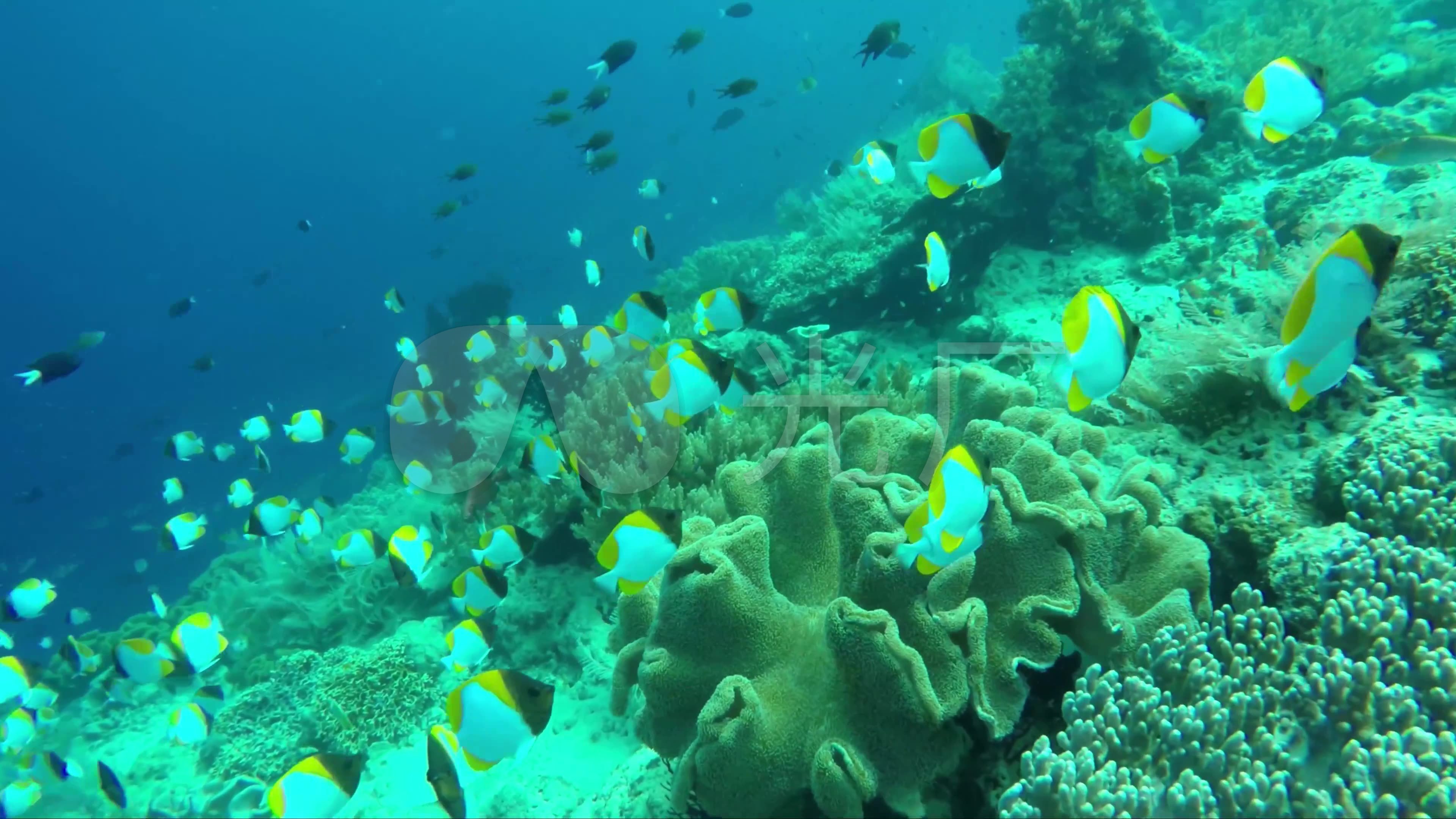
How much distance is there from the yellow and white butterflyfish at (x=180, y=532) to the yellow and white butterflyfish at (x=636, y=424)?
188 inches

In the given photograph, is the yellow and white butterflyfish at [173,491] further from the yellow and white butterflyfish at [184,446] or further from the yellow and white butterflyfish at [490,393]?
the yellow and white butterflyfish at [490,393]

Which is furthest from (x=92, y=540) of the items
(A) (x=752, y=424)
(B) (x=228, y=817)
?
(A) (x=752, y=424)

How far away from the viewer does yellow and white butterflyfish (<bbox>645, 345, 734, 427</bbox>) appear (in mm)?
3609

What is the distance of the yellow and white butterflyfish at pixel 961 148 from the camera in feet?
11.5

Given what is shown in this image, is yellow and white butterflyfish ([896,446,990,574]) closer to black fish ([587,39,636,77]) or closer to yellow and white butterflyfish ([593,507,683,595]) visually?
yellow and white butterflyfish ([593,507,683,595])

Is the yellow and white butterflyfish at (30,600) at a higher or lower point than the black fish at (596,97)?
lower

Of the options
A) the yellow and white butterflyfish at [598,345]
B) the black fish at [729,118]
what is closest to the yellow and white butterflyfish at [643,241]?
the yellow and white butterflyfish at [598,345]

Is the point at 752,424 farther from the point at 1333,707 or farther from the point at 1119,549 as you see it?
the point at 1333,707

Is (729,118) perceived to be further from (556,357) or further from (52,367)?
(52,367)

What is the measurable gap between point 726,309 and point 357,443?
528 centimetres

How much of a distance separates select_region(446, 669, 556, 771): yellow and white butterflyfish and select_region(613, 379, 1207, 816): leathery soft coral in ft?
1.38

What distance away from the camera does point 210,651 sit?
16.7ft

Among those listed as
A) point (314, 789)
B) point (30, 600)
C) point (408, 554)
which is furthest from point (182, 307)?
point (314, 789)

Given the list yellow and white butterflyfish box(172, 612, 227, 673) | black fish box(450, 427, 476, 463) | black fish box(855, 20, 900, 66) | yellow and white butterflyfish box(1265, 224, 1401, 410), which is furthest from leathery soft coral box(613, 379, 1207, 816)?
black fish box(855, 20, 900, 66)
